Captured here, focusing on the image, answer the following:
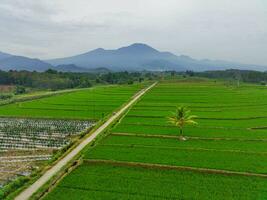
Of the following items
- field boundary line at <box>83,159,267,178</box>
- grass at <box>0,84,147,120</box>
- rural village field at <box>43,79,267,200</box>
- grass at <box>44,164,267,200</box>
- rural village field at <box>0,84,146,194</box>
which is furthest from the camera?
grass at <box>0,84,147,120</box>

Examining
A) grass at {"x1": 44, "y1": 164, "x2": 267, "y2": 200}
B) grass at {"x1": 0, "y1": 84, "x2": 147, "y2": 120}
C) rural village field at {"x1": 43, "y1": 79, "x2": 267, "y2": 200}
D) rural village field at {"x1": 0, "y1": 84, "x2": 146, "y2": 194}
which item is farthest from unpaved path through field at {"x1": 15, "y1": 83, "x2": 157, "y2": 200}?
grass at {"x1": 0, "y1": 84, "x2": 147, "y2": 120}

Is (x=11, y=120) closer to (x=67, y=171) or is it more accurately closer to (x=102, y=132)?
(x=102, y=132)

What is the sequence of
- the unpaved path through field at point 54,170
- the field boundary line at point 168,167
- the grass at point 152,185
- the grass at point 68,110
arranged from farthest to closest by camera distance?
the grass at point 68,110 → the field boundary line at point 168,167 → the unpaved path through field at point 54,170 → the grass at point 152,185

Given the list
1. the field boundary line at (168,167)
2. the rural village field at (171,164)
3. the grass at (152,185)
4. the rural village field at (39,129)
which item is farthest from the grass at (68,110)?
the grass at (152,185)

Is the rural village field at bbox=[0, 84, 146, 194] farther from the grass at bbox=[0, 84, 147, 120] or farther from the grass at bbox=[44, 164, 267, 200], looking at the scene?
the grass at bbox=[44, 164, 267, 200]

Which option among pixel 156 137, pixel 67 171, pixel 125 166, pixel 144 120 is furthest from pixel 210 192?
pixel 144 120

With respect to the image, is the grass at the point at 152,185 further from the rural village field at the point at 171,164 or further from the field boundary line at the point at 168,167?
the field boundary line at the point at 168,167
